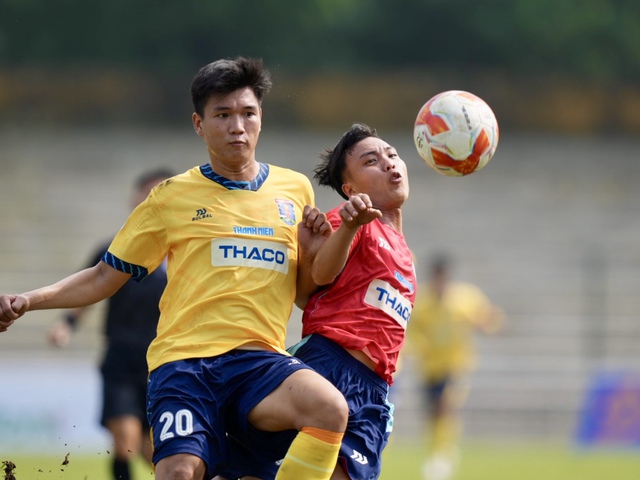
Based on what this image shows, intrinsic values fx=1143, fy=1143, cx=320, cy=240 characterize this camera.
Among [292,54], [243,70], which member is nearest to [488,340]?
[292,54]

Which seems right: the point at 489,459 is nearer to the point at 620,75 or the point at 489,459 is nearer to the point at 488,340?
the point at 488,340

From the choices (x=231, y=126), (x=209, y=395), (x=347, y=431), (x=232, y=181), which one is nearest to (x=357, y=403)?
(x=347, y=431)

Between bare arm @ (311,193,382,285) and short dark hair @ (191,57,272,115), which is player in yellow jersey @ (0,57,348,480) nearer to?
short dark hair @ (191,57,272,115)

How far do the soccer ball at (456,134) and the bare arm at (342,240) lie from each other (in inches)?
26.6

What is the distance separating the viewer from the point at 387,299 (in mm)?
5234

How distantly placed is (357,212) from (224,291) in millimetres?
697

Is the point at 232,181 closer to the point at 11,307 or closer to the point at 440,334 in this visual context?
the point at 11,307

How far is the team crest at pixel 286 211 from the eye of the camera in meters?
5.21

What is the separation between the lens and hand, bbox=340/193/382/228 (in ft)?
15.8

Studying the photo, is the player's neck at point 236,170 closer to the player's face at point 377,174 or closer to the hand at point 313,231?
the hand at point 313,231

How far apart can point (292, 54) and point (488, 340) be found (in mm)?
10471

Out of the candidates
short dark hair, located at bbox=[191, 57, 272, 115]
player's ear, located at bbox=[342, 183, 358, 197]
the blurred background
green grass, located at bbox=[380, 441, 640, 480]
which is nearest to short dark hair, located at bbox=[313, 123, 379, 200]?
player's ear, located at bbox=[342, 183, 358, 197]

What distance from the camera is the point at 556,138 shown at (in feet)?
85.8

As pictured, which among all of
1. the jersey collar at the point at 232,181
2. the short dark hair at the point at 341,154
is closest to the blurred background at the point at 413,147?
the short dark hair at the point at 341,154
